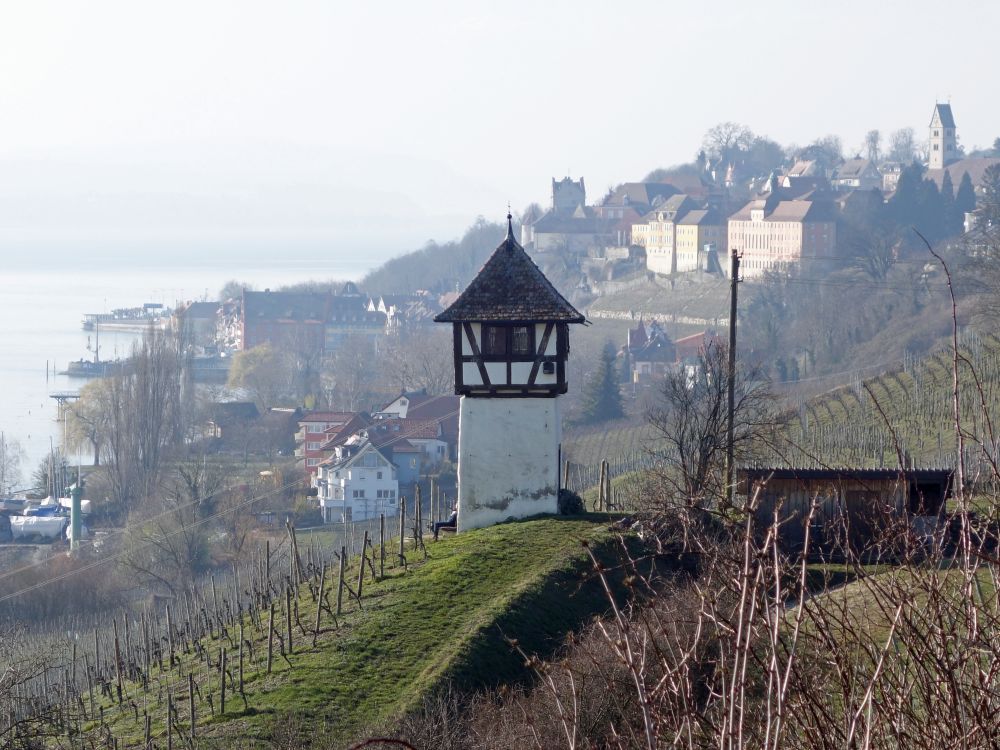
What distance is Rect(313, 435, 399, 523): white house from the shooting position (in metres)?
56.4

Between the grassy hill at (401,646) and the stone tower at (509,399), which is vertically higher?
the stone tower at (509,399)

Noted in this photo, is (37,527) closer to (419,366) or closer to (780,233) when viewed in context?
(419,366)

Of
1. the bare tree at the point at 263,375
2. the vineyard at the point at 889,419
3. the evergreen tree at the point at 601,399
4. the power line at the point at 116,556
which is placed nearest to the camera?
the vineyard at the point at 889,419

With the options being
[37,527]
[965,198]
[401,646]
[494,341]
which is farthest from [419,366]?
[401,646]

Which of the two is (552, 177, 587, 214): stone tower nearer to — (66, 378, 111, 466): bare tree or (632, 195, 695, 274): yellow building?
(632, 195, 695, 274): yellow building

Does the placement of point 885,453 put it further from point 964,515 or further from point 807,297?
point 807,297

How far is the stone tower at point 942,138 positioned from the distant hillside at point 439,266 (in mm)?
40950

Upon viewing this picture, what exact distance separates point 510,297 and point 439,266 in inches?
5081

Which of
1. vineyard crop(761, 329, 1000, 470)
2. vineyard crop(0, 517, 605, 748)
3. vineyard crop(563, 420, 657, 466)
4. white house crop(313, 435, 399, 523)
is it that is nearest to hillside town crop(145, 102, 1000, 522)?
white house crop(313, 435, 399, 523)

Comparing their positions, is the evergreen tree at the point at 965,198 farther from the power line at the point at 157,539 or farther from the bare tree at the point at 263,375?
the power line at the point at 157,539

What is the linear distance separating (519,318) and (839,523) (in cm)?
1802

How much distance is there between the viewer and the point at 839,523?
23.0 ft

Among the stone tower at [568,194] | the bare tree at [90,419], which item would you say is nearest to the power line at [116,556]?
the bare tree at [90,419]

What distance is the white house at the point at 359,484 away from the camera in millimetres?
56375
